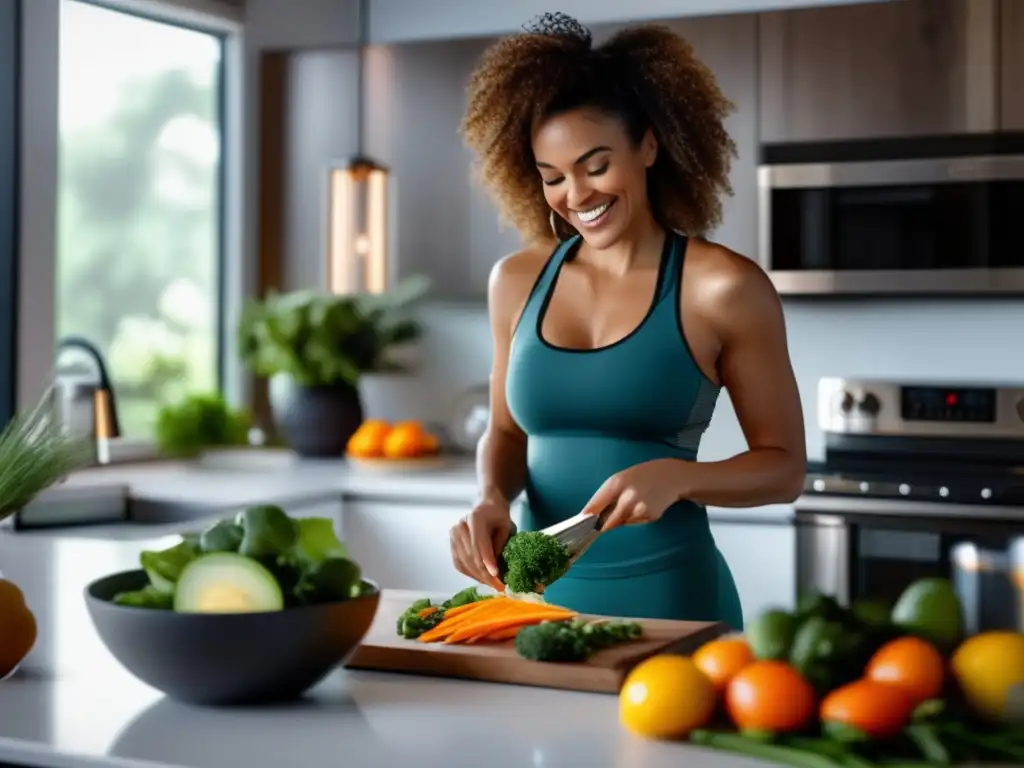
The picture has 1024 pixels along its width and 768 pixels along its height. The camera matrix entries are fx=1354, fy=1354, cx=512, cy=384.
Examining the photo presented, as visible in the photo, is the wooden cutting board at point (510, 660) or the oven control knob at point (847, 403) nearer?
the wooden cutting board at point (510, 660)

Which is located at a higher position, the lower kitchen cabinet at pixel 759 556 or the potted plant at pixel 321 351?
the potted plant at pixel 321 351

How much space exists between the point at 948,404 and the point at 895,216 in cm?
47

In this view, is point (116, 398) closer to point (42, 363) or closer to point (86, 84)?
point (42, 363)

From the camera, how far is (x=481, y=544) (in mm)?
1653

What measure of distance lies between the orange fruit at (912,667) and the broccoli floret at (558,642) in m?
0.31

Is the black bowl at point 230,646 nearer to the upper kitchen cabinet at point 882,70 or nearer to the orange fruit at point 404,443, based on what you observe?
the orange fruit at point 404,443

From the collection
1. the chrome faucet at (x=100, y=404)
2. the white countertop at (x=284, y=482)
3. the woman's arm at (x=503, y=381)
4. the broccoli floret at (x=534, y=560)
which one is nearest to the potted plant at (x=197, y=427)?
the white countertop at (x=284, y=482)

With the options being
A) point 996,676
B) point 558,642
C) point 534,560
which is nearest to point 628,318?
point 534,560

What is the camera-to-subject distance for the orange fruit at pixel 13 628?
1379 mm

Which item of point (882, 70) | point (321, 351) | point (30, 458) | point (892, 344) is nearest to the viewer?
point (30, 458)

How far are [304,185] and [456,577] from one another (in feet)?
4.39

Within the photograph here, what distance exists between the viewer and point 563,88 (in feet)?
6.42


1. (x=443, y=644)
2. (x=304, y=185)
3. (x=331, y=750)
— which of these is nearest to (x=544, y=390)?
(x=443, y=644)

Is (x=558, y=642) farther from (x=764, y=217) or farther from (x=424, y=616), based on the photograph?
(x=764, y=217)
